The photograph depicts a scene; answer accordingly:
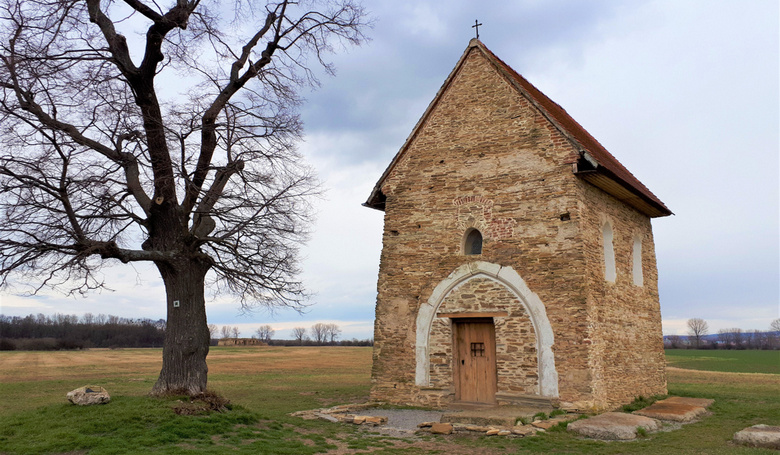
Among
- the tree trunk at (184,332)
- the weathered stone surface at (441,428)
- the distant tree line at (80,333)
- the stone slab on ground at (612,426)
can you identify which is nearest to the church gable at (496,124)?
the stone slab on ground at (612,426)

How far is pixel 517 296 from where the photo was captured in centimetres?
1421

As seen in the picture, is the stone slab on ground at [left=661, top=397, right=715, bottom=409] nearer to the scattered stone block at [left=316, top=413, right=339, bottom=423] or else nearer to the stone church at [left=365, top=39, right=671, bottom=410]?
the stone church at [left=365, top=39, right=671, bottom=410]

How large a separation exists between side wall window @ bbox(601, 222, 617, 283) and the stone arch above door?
252 cm

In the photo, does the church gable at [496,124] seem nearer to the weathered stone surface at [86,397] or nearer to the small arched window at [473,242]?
the small arched window at [473,242]

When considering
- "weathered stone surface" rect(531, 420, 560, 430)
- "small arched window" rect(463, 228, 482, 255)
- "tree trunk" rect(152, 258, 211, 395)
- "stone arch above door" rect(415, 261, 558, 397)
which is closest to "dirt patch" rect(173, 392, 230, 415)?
"tree trunk" rect(152, 258, 211, 395)

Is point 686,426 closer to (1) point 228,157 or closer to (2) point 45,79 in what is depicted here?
(1) point 228,157

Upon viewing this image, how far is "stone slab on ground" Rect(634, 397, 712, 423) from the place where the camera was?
1322cm

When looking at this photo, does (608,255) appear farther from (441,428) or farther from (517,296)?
(441,428)

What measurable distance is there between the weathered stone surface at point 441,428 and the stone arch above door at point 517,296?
289 cm

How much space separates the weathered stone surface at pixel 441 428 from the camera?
1171cm

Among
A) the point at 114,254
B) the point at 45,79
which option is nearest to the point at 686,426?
the point at 114,254

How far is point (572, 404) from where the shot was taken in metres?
13.0

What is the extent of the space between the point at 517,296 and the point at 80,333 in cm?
9063

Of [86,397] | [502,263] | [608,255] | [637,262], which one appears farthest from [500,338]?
[86,397]
